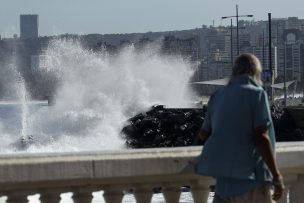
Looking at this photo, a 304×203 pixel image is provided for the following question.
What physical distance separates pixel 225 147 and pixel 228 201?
30cm

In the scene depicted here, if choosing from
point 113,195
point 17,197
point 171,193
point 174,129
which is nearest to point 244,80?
point 171,193

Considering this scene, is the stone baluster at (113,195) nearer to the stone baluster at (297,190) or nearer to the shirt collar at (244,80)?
the shirt collar at (244,80)

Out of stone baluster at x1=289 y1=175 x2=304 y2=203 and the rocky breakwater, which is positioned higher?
stone baluster at x1=289 y1=175 x2=304 y2=203

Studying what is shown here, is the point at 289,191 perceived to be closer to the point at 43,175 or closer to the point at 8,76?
the point at 43,175

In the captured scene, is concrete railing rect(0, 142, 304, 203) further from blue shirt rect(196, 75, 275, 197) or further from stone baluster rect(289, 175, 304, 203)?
blue shirt rect(196, 75, 275, 197)

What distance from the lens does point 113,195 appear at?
544 centimetres

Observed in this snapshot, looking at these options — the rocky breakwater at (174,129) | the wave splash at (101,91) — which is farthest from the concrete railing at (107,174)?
the wave splash at (101,91)

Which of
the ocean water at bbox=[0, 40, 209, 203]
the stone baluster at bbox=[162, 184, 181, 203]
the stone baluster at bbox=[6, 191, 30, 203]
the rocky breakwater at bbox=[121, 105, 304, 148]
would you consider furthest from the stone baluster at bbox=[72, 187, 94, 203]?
the ocean water at bbox=[0, 40, 209, 203]

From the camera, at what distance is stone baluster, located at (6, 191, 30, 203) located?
5141 millimetres

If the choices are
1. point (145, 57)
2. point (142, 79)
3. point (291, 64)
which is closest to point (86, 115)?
point (142, 79)

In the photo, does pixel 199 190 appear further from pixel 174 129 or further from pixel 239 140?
pixel 174 129

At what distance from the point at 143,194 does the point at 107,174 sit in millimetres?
326

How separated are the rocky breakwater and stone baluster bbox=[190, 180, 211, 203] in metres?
27.3

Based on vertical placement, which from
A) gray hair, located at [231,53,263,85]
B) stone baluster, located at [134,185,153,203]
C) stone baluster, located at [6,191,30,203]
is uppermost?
gray hair, located at [231,53,263,85]
